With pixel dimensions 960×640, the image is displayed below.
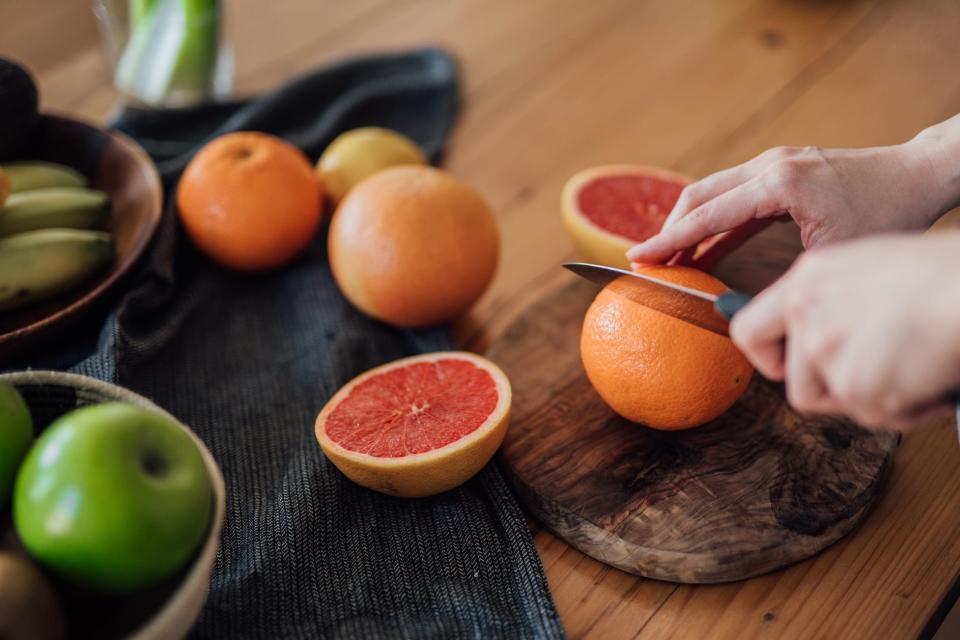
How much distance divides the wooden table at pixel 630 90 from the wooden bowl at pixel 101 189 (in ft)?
0.98

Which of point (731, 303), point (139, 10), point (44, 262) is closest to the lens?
point (731, 303)

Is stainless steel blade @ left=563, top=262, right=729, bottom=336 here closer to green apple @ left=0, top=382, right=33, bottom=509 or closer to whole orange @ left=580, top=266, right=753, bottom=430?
whole orange @ left=580, top=266, right=753, bottom=430

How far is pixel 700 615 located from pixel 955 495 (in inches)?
12.6

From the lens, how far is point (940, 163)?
3.07ft

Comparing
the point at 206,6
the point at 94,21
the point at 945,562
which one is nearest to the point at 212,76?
the point at 206,6

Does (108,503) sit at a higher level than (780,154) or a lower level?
lower

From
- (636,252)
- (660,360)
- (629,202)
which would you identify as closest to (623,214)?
(629,202)

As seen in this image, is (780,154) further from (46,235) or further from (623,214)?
(46,235)

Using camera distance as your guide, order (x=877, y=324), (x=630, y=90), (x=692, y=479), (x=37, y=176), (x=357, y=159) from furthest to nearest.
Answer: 1. (x=630, y=90)
2. (x=357, y=159)
3. (x=37, y=176)
4. (x=692, y=479)
5. (x=877, y=324)

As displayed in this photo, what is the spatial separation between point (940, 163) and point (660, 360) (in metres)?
0.39

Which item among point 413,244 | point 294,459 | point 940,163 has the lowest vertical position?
point 294,459

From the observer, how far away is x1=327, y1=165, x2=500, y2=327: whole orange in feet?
3.39

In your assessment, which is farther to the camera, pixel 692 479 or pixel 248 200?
pixel 248 200

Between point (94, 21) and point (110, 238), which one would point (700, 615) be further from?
point (94, 21)
